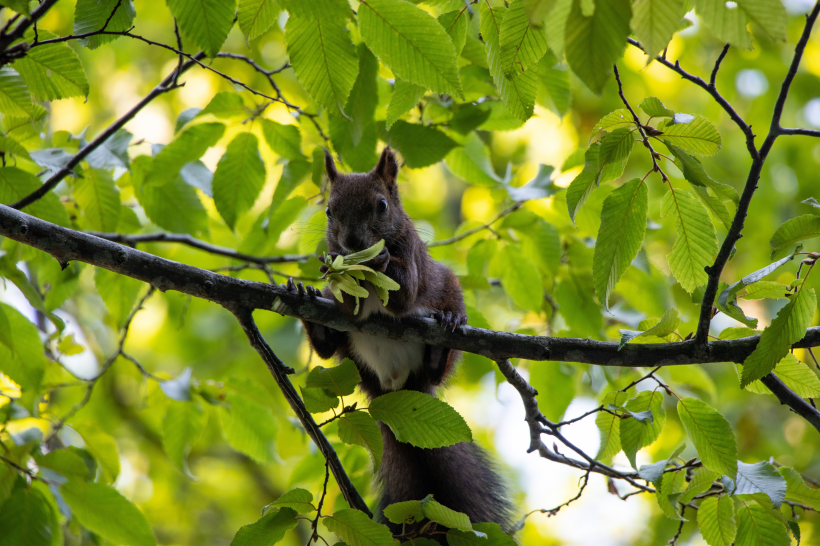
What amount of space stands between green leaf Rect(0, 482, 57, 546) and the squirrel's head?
1.42 metres

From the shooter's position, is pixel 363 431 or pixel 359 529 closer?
pixel 359 529

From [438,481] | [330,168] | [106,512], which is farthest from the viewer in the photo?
[330,168]

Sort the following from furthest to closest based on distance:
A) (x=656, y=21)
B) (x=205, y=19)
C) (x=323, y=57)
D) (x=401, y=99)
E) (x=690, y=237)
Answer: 1. (x=401, y=99)
2. (x=690, y=237)
3. (x=323, y=57)
4. (x=205, y=19)
5. (x=656, y=21)

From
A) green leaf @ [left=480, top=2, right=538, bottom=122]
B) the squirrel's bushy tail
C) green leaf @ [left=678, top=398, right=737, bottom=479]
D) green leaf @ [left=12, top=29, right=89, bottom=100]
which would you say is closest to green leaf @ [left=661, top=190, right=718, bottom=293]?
green leaf @ [left=678, top=398, right=737, bottom=479]

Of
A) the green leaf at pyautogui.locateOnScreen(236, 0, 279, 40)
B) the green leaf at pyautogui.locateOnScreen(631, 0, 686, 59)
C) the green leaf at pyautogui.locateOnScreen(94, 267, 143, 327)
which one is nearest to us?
the green leaf at pyautogui.locateOnScreen(631, 0, 686, 59)

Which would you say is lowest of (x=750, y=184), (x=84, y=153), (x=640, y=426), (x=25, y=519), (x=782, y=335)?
(x=25, y=519)

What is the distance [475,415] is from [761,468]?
25.0ft

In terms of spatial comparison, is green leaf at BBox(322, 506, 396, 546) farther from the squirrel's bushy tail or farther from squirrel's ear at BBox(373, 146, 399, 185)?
squirrel's ear at BBox(373, 146, 399, 185)

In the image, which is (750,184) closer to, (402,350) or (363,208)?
(363,208)

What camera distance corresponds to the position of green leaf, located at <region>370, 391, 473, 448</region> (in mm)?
1872

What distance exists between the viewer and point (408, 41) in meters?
1.63

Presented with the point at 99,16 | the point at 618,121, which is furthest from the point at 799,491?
the point at 99,16

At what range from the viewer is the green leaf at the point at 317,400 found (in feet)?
6.14

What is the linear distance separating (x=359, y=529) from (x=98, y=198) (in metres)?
1.84
